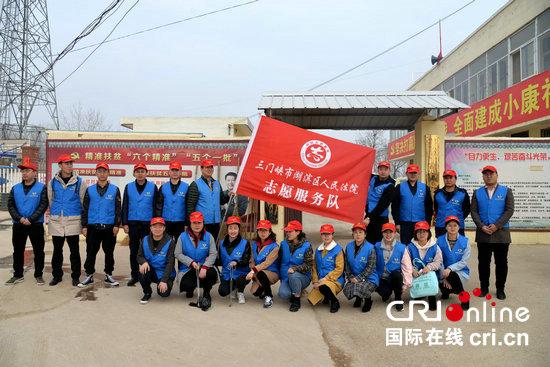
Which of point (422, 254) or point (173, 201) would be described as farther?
point (173, 201)

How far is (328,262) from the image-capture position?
5012mm

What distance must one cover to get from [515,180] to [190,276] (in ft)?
24.5

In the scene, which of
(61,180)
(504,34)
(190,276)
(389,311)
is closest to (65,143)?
(61,180)

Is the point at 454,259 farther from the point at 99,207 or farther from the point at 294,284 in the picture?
the point at 99,207

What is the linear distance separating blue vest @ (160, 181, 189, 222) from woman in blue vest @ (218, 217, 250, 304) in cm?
99

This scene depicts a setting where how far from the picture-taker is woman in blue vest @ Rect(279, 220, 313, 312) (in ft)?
16.2

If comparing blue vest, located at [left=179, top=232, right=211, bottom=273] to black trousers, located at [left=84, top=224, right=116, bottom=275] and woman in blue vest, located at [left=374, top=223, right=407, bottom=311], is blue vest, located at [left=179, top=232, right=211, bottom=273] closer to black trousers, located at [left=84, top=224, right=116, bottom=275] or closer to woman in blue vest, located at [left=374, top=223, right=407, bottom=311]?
black trousers, located at [left=84, top=224, right=116, bottom=275]

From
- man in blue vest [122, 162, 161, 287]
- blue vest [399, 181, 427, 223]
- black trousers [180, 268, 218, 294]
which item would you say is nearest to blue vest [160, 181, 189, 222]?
man in blue vest [122, 162, 161, 287]

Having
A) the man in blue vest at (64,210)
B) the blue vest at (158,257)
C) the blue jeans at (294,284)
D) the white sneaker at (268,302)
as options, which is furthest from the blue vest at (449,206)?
the man in blue vest at (64,210)

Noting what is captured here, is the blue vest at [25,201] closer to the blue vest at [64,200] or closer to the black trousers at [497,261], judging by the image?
the blue vest at [64,200]

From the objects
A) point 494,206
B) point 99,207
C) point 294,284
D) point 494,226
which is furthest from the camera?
point 99,207

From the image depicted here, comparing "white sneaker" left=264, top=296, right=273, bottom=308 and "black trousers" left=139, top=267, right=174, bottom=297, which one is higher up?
"black trousers" left=139, top=267, right=174, bottom=297

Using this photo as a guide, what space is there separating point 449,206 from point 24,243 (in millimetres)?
5672

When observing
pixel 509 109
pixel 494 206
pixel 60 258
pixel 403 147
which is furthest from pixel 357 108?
pixel 403 147
